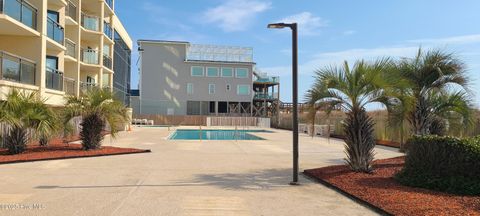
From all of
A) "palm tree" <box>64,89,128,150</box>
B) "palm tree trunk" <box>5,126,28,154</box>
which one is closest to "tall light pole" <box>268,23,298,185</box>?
"palm tree" <box>64,89,128,150</box>

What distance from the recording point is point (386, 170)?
12.0m

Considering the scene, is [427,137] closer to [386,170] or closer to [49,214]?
[386,170]

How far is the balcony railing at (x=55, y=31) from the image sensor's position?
23.1 metres

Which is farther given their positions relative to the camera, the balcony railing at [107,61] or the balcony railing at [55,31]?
the balcony railing at [107,61]

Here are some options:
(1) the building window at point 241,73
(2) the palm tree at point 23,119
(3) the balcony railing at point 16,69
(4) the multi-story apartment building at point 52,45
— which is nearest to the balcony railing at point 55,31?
(4) the multi-story apartment building at point 52,45

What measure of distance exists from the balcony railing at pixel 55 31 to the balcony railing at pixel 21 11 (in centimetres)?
191

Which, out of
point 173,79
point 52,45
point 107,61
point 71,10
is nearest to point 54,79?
point 52,45

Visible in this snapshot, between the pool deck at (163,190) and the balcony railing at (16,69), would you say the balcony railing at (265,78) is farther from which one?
the pool deck at (163,190)

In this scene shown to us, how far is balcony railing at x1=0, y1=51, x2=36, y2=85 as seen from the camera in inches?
665

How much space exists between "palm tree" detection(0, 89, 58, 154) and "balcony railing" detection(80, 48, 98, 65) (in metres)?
16.7

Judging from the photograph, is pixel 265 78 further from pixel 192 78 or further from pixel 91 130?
pixel 91 130

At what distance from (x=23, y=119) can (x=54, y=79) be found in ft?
29.2

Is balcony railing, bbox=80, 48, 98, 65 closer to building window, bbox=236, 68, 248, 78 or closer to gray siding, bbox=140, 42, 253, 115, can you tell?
gray siding, bbox=140, 42, 253, 115

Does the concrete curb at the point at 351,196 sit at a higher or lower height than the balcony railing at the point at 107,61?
lower
